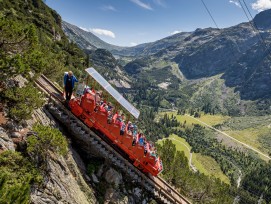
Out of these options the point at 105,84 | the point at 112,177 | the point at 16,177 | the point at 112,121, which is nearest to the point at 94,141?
the point at 112,121

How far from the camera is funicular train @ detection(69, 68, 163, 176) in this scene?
2222cm

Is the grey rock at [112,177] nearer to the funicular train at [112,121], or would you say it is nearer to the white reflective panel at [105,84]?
the funicular train at [112,121]

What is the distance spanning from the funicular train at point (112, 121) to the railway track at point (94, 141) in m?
0.66

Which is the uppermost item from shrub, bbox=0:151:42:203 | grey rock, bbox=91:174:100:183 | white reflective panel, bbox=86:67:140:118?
white reflective panel, bbox=86:67:140:118

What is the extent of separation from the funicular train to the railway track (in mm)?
664

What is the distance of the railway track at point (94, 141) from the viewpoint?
21.3 m

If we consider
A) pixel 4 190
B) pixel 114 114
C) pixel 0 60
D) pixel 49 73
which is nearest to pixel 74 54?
pixel 49 73

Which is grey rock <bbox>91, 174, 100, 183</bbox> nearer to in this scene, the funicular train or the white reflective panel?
the funicular train

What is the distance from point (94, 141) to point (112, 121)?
2.15m

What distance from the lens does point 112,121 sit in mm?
23000

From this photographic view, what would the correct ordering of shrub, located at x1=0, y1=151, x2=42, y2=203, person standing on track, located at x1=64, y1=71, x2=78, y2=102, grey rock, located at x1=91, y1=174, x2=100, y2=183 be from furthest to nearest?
1. person standing on track, located at x1=64, y1=71, x2=78, y2=102
2. grey rock, located at x1=91, y1=174, x2=100, y2=183
3. shrub, located at x1=0, y1=151, x2=42, y2=203

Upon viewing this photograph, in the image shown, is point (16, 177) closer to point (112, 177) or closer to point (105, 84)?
point (112, 177)

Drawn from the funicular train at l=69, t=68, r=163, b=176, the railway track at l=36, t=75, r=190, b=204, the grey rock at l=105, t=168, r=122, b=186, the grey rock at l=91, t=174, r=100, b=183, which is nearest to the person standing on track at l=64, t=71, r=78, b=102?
the funicular train at l=69, t=68, r=163, b=176

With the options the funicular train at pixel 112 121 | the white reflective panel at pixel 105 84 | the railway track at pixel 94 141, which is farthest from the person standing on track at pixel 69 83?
the white reflective panel at pixel 105 84
